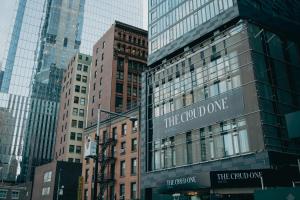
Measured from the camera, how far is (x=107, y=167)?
51.6 metres

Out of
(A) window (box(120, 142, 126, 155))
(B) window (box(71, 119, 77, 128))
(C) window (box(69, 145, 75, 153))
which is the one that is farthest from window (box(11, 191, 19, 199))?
(A) window (box(120, 142, 126, 155))

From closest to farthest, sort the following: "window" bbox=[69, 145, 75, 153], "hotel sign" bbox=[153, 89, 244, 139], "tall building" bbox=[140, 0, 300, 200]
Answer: "tall building" bbox=[140, 0, 300, 200] → "hotel sign" bbox=[153, 89, 244, 139] → "window" bbox=[69, 145, 75, 153]

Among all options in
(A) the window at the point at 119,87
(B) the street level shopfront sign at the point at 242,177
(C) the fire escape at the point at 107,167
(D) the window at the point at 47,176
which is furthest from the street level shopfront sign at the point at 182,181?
(D) the window at the point at 47,176

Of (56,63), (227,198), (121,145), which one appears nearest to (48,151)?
(56,63)

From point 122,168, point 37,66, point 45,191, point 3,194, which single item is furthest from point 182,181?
point 37,66

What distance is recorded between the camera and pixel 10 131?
546 feet

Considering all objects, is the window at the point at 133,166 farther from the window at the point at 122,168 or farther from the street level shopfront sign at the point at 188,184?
the street level shopfront sign at the point at 188,184

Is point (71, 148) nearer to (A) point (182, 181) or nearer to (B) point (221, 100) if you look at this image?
(A) point (182, 181)

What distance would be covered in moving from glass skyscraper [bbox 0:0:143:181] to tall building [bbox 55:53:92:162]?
72.5 m

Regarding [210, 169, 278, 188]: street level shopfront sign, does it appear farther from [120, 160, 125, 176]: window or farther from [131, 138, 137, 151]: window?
[120, 160, 125, 176]: window

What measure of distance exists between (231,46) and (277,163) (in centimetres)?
1355

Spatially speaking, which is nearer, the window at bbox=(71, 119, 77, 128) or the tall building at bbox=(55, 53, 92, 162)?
the tall building at bbox=(55, 53, 92, 162)

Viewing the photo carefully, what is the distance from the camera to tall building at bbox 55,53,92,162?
7819cm

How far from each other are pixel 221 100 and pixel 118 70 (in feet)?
123
